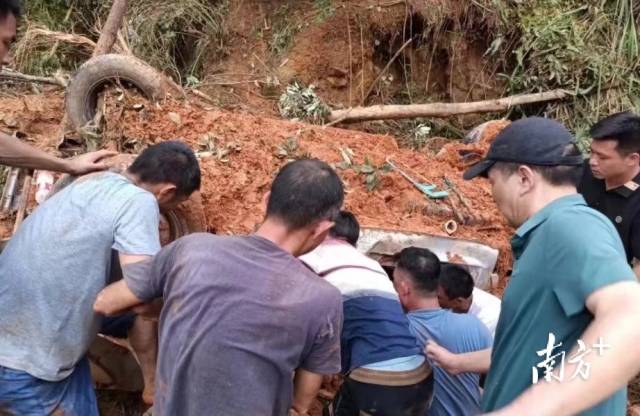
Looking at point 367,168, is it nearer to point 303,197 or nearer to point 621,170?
point 621,170

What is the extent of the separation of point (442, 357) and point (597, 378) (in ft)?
4.68

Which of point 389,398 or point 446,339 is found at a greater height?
point 446,339

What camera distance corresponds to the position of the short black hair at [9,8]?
8.59 feet

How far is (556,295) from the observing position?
5.81 feet

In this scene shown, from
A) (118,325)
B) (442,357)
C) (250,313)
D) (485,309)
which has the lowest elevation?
(485,309)

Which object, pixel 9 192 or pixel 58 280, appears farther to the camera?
pixel 9 192

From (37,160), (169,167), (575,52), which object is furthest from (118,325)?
(575,52)

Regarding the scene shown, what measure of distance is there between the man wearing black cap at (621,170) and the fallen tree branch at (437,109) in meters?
3.59

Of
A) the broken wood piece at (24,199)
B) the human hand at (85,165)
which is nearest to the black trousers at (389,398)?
the human hand at (85,165)

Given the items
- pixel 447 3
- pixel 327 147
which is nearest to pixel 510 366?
pixel 327 147

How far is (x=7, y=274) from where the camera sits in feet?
8.95

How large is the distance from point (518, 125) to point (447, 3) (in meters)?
7.26

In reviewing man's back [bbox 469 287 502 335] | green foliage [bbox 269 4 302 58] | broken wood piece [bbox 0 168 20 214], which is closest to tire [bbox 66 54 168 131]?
broken wood piece [bbox 0 168 20 214]

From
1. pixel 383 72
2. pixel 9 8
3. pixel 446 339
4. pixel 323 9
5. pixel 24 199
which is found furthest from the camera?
pixel 383 72
